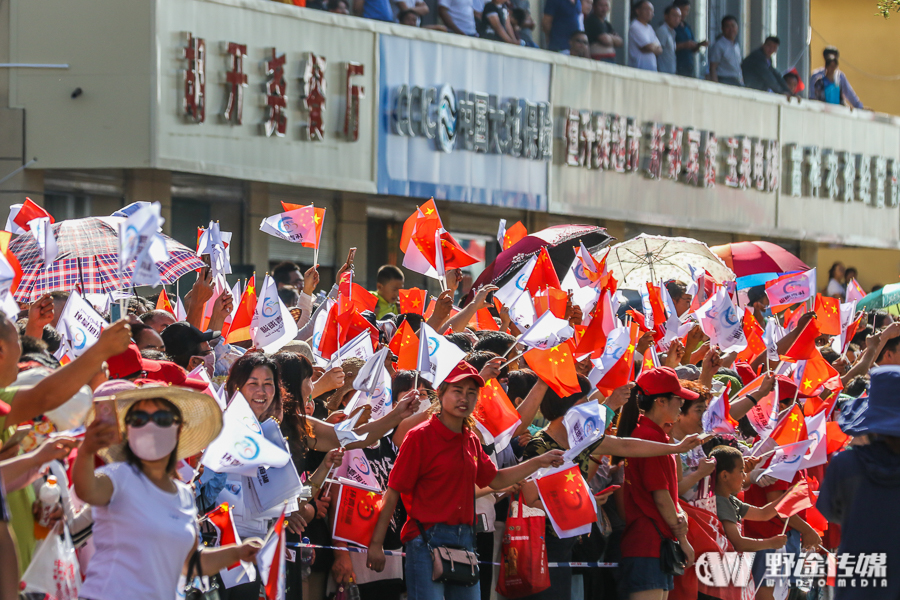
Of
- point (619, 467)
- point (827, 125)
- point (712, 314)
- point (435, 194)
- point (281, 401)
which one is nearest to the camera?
point (281, 401)

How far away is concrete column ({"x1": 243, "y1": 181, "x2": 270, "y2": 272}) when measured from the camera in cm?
1620

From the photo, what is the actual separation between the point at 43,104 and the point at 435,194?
531 centimetres

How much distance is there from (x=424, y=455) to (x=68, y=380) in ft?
8.10

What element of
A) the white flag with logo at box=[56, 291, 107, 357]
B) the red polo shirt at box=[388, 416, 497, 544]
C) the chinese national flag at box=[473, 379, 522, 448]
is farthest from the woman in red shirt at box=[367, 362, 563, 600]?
the white flag with logo at box=[56, 291, 107, 357]

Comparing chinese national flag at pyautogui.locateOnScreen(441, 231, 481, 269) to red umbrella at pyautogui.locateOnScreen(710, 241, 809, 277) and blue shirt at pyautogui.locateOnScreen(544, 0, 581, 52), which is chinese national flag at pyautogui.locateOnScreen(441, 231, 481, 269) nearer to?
red umbrella at pyautogui.locateOnScreen(710, 241, 809, 277)

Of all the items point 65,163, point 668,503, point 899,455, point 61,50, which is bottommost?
→ point 668,503

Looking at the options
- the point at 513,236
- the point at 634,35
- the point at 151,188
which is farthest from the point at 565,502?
the point at 634,35

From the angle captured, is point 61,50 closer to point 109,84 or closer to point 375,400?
point 109,84

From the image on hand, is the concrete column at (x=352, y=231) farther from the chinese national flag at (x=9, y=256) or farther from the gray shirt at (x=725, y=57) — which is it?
the chinese national flag at (x=9, y=256)

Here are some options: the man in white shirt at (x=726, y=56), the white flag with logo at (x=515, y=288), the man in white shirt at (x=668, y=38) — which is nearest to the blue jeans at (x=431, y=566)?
the white flag with logo at (x=515, y=288)

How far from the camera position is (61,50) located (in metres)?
14.2

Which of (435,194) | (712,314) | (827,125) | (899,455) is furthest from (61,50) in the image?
(827,125)

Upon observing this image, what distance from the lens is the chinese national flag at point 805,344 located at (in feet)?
29.9

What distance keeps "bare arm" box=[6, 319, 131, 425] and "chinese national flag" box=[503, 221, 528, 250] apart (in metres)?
7.01
